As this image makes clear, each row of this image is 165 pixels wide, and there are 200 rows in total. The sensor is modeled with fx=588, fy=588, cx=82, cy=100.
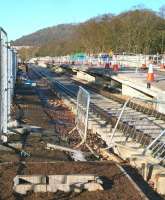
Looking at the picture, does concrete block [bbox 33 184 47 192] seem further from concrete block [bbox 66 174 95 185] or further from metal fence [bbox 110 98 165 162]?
metal fence [bbox 110 98 165 162]

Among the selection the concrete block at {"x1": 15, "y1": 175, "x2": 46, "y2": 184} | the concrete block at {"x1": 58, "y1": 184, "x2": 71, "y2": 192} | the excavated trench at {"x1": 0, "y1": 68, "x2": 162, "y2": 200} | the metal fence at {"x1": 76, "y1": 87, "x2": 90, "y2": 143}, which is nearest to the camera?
the excavated trench at {"x1": 0, "y1": 68, "x2": 162, "y2": 200}

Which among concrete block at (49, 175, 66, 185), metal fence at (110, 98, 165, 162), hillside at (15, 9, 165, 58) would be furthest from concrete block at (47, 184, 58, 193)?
hillside at (15, 9, 165, 58)

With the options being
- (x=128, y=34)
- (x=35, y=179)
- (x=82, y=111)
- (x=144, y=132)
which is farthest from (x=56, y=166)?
(x=128, y=34)

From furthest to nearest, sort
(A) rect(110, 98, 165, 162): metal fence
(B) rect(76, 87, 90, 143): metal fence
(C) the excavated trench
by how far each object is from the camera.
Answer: (B) rect(76, 87, 90, 143): metal fence, (A) rect(110, 98, 165, 162): metal fence, (C) the excavated trench

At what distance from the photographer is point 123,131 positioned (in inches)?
572

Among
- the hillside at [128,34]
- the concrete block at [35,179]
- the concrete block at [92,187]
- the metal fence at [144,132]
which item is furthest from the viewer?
the hillside at [128,34]

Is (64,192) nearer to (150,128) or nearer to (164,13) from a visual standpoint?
(150,128)

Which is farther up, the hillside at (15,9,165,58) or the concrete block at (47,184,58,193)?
the hillside at (15,9,165,58)

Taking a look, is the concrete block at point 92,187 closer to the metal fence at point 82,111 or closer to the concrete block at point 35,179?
the concrete block at point 35,179

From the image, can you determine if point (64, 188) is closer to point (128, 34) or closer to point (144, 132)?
point (144, 132)

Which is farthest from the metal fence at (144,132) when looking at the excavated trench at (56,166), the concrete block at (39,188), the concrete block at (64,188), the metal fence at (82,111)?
the concrete block at (39,188)

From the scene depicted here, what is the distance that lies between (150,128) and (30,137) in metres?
3.04

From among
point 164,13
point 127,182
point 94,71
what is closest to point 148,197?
point 127,182

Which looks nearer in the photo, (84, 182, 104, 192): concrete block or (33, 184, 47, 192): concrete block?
(33, 184, 47, 192): concrete block
